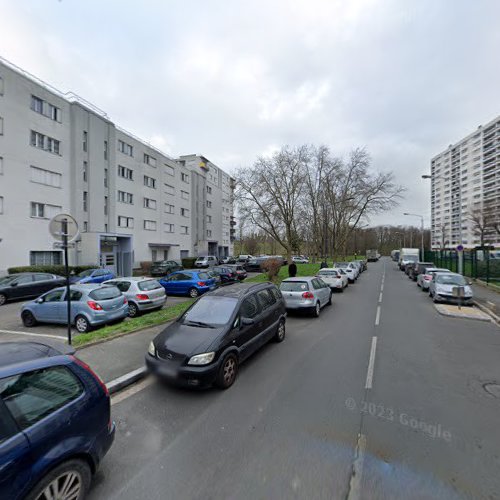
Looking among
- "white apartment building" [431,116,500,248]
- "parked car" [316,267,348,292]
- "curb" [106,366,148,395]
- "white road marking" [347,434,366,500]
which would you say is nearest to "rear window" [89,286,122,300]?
"curb" [106,366,148,395]

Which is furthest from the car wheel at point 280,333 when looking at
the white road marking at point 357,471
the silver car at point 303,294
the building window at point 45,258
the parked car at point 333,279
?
the building window at point 45,258

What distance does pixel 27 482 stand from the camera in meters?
1.76

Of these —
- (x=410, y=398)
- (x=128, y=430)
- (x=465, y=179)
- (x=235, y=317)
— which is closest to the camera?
(x=128, y=430)

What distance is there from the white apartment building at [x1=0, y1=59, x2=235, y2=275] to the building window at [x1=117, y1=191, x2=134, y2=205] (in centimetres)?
6

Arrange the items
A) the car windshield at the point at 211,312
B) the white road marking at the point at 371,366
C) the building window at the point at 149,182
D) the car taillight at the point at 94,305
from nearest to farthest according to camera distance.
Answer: the white road marking at the point at 371,366 → the car windshield at the point at 211,312 → the car taillight at the point at 94,305 → the building window at the point at 149,182

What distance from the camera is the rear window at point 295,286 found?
9.20 meters

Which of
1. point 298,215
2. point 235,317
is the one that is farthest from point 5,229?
point 298,215

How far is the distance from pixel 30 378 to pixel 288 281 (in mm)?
8326

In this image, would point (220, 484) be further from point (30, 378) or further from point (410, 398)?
point (410, 398)

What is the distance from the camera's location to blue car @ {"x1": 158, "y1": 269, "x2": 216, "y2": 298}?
1337 centimetres

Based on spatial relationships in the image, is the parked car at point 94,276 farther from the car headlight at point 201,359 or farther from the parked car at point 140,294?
the car headlight at point 201,359

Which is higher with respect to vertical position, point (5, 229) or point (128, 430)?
point (5, 229)

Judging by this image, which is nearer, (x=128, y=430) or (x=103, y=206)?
(x=128, y=430)

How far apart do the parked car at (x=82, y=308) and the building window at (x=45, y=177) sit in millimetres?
15791
